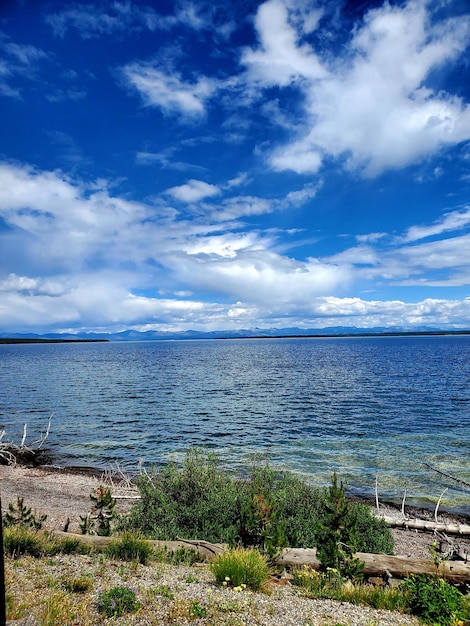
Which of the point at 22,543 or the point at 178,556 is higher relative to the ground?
the point at 22,543

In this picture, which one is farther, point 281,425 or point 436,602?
point 281,425

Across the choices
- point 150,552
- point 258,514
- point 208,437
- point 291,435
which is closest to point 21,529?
point 150,552

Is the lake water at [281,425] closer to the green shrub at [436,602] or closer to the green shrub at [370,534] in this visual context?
the green shrub at [370,534]

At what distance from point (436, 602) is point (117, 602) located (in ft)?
20.6

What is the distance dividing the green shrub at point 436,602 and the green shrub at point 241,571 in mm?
3151

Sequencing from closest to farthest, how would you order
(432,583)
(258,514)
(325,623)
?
(325,623) < (432,583) < (258,514)

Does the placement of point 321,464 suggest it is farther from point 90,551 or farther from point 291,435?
point 90,551

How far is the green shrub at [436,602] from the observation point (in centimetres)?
770

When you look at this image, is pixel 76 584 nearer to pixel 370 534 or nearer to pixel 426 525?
pixel 370 534

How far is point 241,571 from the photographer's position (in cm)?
904

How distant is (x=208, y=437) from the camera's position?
35469 mm

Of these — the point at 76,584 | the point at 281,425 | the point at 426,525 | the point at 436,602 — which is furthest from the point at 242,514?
the point at 281,425

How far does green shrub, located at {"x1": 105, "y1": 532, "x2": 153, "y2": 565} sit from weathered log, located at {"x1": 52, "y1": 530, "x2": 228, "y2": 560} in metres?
0.44

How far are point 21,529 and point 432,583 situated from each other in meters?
10.6
